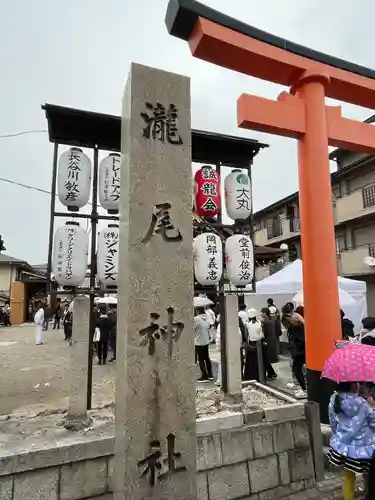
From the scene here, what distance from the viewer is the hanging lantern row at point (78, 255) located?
4.48 meters

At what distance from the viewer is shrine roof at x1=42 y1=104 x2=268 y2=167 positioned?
4.71 m

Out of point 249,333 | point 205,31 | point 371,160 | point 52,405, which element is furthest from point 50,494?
point 371,160

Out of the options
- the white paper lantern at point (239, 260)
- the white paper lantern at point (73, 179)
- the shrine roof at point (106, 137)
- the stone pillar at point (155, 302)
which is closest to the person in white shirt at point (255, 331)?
the white paper lantern at point (239, 260)

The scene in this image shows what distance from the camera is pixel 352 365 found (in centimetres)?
349

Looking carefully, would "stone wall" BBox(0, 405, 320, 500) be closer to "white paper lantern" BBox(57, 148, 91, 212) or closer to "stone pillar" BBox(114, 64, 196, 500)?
"stone pillar" BBox(114, 64, 196, 500)

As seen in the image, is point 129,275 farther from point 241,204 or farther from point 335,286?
point 335,286

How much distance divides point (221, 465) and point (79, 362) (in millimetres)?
2250

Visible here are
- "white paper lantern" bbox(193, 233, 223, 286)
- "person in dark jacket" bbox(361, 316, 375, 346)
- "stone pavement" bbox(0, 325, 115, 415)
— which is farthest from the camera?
"person in dark jacket" bbox(361, 316, 375, 346)

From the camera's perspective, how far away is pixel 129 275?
260 centimetres

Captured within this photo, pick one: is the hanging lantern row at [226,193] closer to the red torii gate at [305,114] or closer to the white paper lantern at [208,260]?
the white paper lantern at [208,260]

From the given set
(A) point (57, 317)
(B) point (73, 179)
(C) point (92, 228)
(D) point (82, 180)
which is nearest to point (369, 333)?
(C) point (92, 228)

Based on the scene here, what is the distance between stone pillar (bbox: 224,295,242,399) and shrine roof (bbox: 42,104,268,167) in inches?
100

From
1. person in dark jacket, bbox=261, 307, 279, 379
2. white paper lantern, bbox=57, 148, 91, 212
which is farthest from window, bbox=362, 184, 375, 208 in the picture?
white paper lantern, bbox=57, 148, 91, 212

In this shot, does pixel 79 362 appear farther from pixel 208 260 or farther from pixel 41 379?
pixel 41 379
